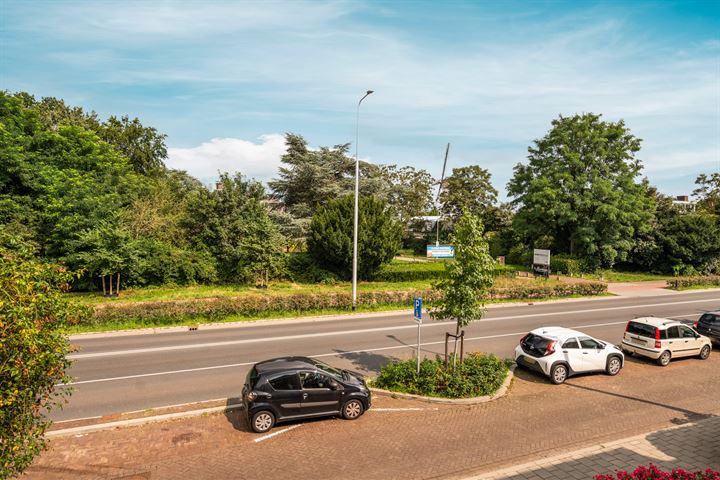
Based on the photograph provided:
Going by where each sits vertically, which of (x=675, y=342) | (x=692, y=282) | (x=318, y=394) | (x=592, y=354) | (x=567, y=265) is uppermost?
(x=567, y=265)

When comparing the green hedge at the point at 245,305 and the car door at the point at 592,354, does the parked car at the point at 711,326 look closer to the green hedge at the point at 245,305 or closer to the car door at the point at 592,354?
the car door at the point at 592,354

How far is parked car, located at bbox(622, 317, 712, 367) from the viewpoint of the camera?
1505 cm

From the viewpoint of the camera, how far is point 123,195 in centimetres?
3522

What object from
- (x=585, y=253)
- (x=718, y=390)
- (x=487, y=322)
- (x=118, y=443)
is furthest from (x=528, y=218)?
(x=118, y=443)

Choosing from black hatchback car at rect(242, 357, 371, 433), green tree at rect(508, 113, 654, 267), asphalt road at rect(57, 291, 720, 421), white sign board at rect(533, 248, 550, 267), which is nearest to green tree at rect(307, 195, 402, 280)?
asphalt road at rect(57, 291, 720, 421)

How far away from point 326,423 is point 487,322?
1442 cm

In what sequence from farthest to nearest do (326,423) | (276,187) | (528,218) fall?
(528,218), (276,187), (326,423)

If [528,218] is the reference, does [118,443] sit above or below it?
below

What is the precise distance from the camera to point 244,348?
55.9ft

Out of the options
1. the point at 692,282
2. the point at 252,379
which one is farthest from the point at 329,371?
the point at 692,282

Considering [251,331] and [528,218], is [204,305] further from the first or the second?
[528,218]

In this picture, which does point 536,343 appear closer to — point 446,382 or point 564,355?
point 564,355

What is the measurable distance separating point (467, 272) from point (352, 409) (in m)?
5.02

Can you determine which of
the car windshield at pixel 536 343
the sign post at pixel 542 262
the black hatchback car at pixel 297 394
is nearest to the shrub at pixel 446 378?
the car windshield at pixel 536 343
